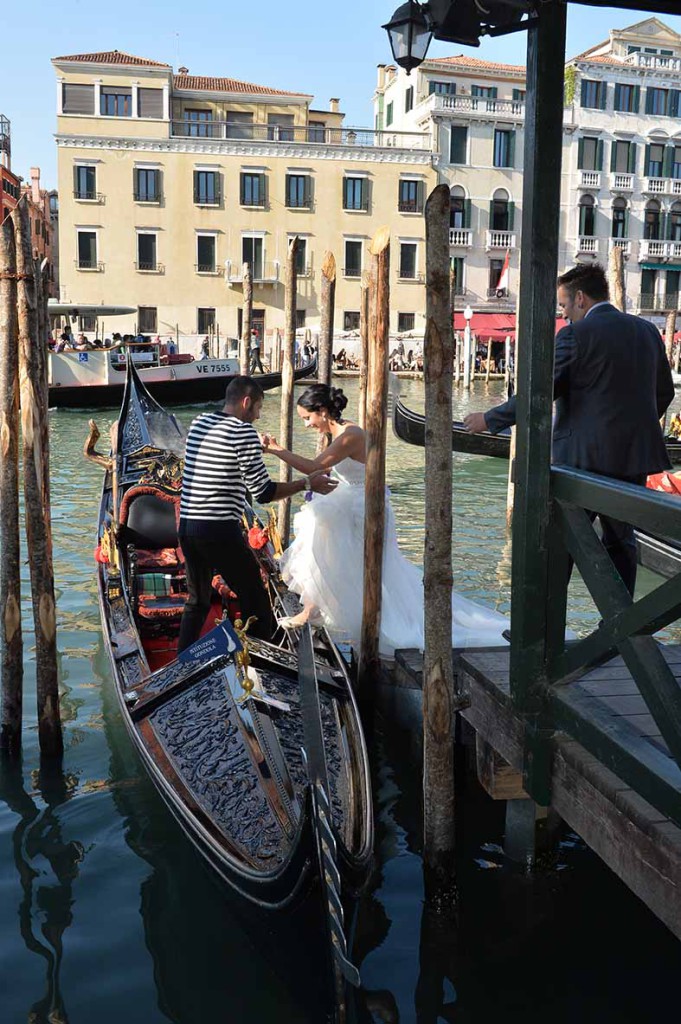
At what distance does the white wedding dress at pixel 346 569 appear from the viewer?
11.5ft

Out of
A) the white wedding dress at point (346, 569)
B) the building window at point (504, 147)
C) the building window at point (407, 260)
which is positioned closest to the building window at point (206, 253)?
the building window at point (407, 260)

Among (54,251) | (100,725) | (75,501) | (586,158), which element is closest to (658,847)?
(100,725)

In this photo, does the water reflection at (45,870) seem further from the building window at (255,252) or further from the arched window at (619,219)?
the arched window at (619,219)

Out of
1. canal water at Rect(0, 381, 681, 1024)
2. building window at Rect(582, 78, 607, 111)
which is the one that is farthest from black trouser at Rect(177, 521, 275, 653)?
building window at Rect(582, 78, 607, 111)

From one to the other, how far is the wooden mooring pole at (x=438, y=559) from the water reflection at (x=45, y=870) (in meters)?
0.84

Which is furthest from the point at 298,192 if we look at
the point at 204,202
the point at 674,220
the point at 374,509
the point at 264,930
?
the point at 264,930

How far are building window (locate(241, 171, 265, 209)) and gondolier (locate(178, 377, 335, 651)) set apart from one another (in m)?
20.3

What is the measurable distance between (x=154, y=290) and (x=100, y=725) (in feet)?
64.5

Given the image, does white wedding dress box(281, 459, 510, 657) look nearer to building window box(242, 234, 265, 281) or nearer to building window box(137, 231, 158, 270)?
building window box(137, 231, 158, 270)

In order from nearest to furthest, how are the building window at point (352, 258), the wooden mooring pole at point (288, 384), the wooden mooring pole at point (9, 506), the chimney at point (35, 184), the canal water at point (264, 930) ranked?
the canal water at point (264, 930)
the wooden mooring pole at point (9, 506)
the wooden mooring pole at point (288, 384)
the building window at point (352, 258)
the chimney at point (35, 184)

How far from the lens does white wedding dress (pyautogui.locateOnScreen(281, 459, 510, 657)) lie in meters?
3.51

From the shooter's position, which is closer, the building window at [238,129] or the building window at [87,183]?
the building window at [87,183]

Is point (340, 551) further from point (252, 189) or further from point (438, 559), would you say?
point (252, 189)

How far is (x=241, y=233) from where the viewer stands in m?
22.4
